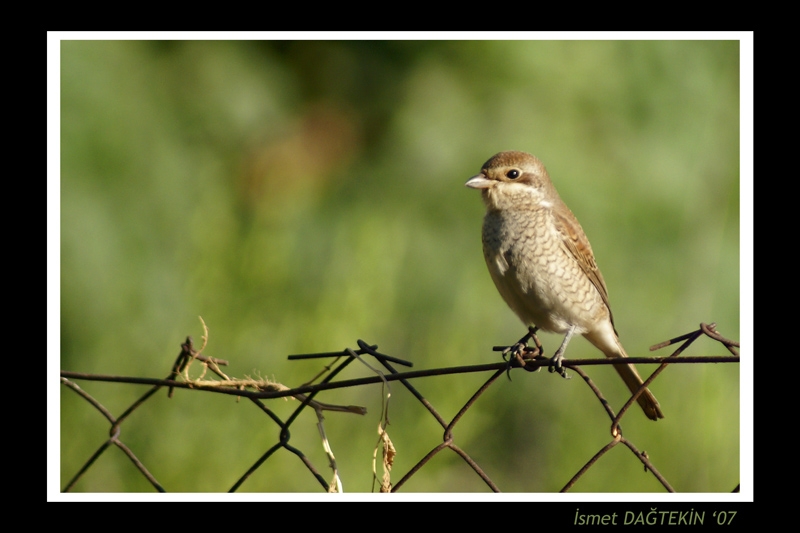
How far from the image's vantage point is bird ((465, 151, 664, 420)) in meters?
3.41

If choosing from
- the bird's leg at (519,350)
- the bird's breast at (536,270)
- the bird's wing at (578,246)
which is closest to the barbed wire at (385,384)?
the bird's leg at (519,350)

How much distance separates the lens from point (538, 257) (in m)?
3.41

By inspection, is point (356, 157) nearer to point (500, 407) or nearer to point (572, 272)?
point (500, 407)

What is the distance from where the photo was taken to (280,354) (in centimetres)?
373

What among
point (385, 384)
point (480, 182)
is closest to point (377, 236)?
point (480, 182)

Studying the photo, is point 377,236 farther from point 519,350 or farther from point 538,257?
point 519,350

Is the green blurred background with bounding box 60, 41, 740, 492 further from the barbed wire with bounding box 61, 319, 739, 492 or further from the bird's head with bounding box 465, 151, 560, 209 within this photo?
the barbed wire with bounding box 61, 319, 739, 492

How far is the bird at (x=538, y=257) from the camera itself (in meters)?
3.41

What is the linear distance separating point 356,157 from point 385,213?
0.95m

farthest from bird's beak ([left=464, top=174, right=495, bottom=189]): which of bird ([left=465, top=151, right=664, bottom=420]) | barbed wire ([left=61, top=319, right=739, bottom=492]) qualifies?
barbed wire ([left=61, top=319, right=739, bottom=492])

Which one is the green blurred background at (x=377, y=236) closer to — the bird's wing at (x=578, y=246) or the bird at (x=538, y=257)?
the bird at (x=538, y=257)

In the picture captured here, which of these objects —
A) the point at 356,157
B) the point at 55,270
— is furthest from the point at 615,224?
the point at 55,270

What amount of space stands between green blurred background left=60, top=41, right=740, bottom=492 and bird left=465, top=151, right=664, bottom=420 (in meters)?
0.45

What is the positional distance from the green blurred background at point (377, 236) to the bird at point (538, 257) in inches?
→ 17.7
